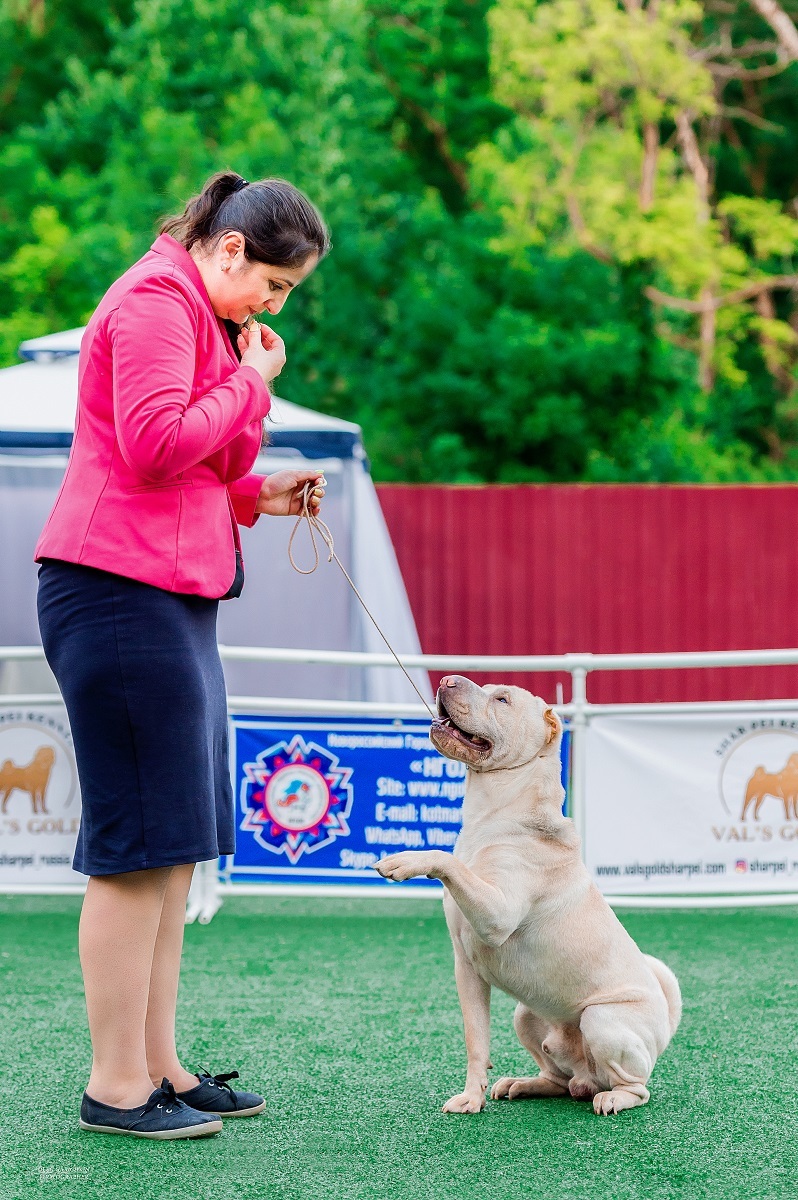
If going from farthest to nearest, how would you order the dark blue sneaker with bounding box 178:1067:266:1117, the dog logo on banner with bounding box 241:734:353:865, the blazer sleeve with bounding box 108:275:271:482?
the dog logo on banner with bounding box 241:734:353:865
the dark blue sneaker with bounding box 178:1067:266:1117
the blazer sleeve with bounding box 108:275:271:482

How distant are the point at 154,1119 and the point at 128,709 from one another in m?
0.90

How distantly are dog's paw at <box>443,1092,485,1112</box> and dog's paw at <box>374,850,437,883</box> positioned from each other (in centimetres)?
63

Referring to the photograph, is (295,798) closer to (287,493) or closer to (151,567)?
(287,493)

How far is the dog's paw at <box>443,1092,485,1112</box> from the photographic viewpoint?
3.14 m

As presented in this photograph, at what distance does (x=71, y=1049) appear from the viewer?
375 centimetres

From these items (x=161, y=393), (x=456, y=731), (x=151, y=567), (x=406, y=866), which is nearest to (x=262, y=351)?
(x=161, y=393)

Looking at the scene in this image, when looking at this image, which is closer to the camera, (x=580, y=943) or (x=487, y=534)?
(x=580, y=943)

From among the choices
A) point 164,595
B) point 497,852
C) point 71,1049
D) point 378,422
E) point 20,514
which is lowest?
point 71,1049

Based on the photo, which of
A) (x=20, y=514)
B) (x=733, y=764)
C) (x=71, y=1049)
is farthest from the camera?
(x=20, y=514)

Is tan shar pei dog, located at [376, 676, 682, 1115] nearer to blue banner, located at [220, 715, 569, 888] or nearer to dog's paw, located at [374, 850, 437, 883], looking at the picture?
dog's paw, located at [374, 850, 437, 883]

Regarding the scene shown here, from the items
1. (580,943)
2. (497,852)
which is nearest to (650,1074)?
(580,943)

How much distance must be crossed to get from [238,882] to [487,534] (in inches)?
204

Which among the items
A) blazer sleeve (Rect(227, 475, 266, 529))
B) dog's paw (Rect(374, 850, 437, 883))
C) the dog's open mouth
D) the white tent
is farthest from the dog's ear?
the white tent

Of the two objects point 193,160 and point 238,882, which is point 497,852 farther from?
point 193,160
